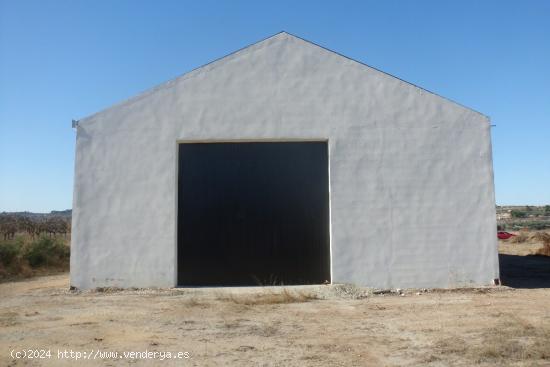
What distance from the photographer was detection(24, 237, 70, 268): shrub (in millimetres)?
20467

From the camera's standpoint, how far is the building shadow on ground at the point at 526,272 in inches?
598

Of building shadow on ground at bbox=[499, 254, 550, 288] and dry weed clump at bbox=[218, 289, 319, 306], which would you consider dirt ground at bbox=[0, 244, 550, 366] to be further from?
building shadow on ground at bbox=[499, 254, 550, 288]

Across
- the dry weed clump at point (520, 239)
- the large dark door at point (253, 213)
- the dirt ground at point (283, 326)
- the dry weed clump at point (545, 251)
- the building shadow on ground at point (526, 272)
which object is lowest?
the dirt ground at point (283, 326)

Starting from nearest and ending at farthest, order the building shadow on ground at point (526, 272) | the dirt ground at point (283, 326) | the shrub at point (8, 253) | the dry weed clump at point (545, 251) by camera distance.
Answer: the dirt ground at point (283, 326)
the building shadow on ground at point (526, 272)
the shrub at point (8, 253)
the dry weed clump at point (545, 251)

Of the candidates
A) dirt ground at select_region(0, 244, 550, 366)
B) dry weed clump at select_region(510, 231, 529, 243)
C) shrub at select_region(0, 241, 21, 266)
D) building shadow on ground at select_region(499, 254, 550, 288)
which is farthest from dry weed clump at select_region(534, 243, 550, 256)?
shrub at select_region(0, 241, 21, 266)

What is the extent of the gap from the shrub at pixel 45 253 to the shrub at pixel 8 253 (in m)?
0.56

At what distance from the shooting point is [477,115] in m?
14.4

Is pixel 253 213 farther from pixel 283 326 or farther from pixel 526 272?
pixel 526 272

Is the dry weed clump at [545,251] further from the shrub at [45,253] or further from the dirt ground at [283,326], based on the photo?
the shrub at [45,253]

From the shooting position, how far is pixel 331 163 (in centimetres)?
1424

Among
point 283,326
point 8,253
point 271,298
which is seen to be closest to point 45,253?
point 8,253

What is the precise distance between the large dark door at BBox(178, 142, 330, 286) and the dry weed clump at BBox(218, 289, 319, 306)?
1398 mm

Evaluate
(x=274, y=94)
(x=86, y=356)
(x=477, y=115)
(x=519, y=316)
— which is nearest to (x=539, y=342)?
(x=519, y=316)

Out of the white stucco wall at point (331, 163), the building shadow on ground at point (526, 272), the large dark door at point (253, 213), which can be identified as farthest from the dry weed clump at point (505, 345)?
the building shadow on ground at point (526, 272)
